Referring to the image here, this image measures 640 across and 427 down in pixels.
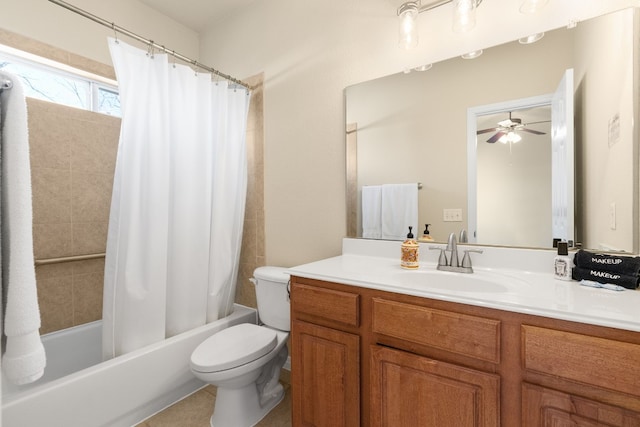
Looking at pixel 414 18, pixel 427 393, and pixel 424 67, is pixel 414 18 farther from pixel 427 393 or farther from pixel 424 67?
pixel 427 393

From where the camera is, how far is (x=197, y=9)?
2.29 meters

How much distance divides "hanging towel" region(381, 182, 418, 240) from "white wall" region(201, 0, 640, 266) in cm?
28

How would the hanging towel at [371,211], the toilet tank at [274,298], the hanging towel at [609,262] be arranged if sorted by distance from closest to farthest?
the hanging towel at [609,262] → the hanging towel at [371,211] → the toilet tank at [274,298]

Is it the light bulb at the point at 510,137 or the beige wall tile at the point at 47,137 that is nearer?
the light bulb at the point at 510,137

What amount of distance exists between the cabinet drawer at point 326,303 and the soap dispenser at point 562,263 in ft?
2.56

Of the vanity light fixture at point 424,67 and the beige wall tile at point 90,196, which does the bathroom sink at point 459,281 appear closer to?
the vanity light fixture at point 424,67

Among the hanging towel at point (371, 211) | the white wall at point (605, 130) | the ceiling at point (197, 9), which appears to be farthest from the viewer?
the ceiling at point (197, 9)

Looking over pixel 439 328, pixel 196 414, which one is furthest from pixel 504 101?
pixel 196 414

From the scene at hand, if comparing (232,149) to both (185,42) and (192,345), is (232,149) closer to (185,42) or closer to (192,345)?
(185,42)

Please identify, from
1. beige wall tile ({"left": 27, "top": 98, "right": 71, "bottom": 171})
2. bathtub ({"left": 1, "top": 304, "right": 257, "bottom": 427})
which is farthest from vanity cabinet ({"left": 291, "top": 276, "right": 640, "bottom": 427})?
beige wall tile ({"left": 27, "top": 98, "right": 71, "bottom": 171})

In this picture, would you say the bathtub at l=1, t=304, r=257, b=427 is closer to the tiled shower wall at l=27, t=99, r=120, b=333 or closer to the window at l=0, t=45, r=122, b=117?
the tiled shower wall at l=27, t=99, r=120, b=333

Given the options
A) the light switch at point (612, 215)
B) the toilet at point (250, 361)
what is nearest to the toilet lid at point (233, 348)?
the toilet at point (250, 361)

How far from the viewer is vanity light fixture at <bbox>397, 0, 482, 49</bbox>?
1346 mm

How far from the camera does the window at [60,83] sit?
1.77m
